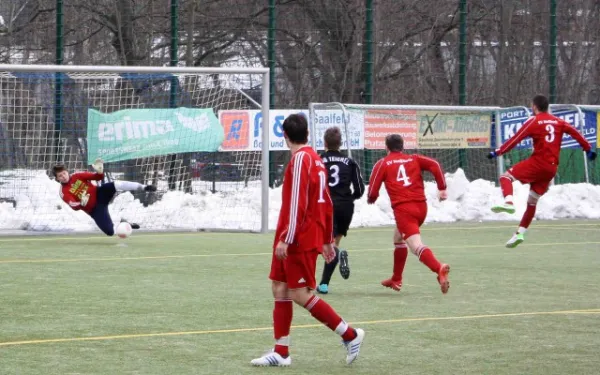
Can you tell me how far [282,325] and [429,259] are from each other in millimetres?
3485

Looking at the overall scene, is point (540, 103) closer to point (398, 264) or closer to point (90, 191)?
point (398, 264)

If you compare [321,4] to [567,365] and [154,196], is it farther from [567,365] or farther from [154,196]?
[567,365]

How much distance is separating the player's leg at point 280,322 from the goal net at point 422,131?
45.6 ft

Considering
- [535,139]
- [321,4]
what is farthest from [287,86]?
[535,139]

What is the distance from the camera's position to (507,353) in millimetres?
8109

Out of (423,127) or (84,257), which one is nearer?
(84,257)

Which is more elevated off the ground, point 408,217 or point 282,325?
Result: point 408,217

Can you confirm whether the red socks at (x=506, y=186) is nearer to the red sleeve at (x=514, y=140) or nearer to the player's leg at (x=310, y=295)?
the red sleeve at (x=514, y=140)

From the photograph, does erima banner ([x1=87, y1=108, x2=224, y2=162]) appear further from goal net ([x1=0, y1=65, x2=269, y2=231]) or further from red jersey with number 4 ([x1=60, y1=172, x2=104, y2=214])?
red jersey with number 4 ([x1=60, y1=172, x2=104, y2=214])

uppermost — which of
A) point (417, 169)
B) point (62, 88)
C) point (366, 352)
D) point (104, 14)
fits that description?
point (104, 14)

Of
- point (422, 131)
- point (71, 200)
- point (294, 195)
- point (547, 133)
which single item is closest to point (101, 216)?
point (71, 200)

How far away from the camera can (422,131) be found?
898 inches

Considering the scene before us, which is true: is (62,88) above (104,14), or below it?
below

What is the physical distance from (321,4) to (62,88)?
7.43 meters
